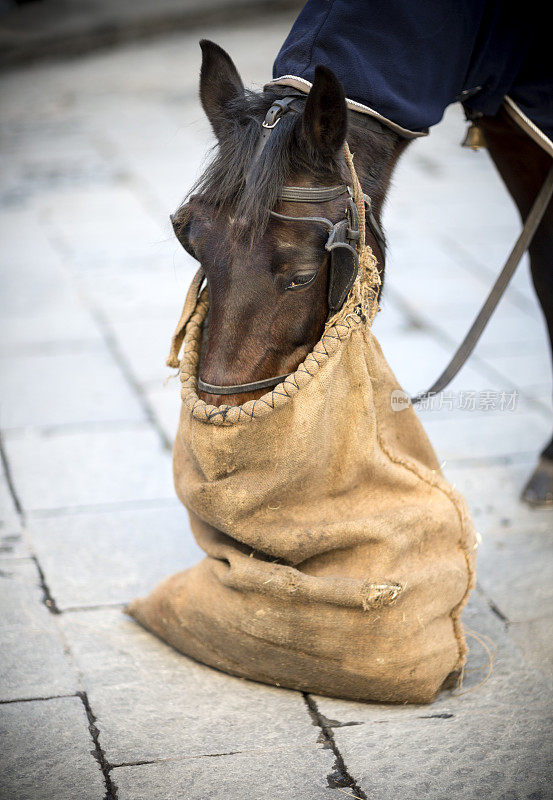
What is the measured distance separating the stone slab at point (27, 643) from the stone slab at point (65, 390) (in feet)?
3.54

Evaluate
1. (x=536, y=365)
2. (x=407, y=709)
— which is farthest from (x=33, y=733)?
(x=536, y=365)

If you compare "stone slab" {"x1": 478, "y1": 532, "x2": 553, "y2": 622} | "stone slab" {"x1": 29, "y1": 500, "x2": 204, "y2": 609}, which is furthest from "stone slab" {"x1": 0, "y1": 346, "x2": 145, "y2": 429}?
"stone slab" {"x1": 478, "y1": 532, "x2": 553, "y2": 622}

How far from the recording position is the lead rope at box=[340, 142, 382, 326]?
80.3 inches

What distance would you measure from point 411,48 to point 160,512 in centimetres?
184

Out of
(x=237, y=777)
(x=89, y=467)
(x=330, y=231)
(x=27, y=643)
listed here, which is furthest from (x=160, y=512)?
(x=330, y=231)

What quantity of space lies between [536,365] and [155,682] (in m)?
2.80

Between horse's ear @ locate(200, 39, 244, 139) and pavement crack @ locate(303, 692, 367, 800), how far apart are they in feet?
5.11

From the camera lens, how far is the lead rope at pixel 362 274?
2.04 m

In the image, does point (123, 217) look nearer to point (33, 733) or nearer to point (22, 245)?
point (22, 245)

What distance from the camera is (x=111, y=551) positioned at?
2.93m

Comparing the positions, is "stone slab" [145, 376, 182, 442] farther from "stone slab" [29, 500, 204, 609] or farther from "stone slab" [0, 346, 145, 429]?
"stone slab" [29, 500, 204, 609]

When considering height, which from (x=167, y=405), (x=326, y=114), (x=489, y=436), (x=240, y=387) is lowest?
(x=167, y=405)

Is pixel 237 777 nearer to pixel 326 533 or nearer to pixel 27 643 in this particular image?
pixel 326 533

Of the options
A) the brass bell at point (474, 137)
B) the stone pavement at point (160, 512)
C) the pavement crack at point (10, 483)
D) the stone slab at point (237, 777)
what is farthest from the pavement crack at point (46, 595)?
the brass bell at point (474, 137)
